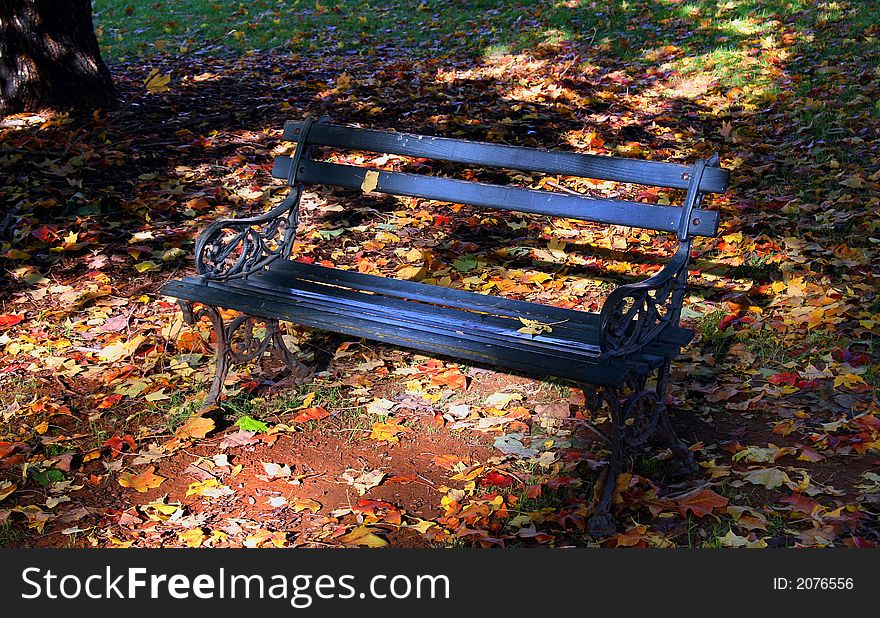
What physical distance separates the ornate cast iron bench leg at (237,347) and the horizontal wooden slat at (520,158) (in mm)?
872

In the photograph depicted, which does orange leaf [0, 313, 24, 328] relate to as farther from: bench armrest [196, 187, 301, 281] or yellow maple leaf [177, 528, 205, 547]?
yellow maple leaf [177, 528, 205, 547]

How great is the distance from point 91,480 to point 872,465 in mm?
2843

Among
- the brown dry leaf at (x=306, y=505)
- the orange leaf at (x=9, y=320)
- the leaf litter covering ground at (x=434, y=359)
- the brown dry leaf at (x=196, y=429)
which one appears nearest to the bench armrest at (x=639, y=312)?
the leaf litter covering ground at (x=434, y=359)

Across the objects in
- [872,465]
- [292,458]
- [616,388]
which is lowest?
[872,465]

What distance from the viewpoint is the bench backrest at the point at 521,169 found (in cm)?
353

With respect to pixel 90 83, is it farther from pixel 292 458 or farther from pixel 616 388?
pixel 616 388

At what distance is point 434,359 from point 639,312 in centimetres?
135

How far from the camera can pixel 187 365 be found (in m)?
4.35

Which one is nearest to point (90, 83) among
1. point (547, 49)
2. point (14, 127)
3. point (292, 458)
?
point (14, 127)

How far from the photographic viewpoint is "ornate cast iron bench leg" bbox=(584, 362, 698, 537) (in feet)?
10.5

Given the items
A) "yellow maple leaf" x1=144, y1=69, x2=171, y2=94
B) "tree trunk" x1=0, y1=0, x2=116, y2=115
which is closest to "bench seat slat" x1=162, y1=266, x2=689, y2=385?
"tree trunk" x1=0, y1=0, x2=116, y2=115

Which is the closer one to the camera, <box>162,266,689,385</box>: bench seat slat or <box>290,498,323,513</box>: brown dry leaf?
<box>162,266,689,385</box>: bench seat slat

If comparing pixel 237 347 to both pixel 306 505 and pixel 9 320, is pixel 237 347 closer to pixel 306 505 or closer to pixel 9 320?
pixel 306 505

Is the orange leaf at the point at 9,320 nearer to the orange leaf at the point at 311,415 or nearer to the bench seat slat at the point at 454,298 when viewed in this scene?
the bench seat slat at the point at 454,298
